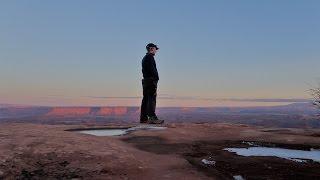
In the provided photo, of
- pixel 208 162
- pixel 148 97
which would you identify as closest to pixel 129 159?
pixel 208 162

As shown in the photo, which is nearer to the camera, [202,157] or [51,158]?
[51,158]

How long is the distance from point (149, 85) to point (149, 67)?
2.35 feet

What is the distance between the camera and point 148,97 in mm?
17562

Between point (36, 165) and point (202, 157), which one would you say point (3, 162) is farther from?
point (202, 157)

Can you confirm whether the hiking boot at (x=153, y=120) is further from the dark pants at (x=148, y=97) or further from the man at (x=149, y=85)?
the dark pants at (x=148, y=97)

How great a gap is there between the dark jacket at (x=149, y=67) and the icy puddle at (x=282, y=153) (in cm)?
679

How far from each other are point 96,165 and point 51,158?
1018 millimetres

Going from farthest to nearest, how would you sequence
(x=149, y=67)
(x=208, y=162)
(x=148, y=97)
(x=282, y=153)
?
(x=148, y=97), (x=149, y=67), (x=282, y=153), (x=208, y=162)

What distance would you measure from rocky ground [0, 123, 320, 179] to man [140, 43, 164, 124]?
5252 millimetres

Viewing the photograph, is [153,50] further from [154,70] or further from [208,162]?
A: [208,162]

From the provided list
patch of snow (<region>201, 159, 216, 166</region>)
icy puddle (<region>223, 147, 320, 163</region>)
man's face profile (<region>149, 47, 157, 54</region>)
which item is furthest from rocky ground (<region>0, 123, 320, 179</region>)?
man's face profile (<region>149, 47, 157, 54</region>)

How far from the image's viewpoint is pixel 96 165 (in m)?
8.66

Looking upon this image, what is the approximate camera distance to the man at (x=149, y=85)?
17.3m

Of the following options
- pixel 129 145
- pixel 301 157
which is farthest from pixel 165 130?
pixel 301 157
